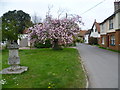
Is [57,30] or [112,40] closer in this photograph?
[57,30]

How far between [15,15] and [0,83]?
144 feet

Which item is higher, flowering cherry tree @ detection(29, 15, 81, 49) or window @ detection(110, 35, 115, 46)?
flowering cherry tree @ detection(29, 15, 81, 49)

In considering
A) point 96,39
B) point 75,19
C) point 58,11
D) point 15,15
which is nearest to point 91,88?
point 75,19

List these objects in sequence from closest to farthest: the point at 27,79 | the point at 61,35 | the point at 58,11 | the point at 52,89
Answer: the point at 52,89 → the point at 27,79 → the point at 61,35 → the point at 58,11

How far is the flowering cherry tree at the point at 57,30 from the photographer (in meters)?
17.9

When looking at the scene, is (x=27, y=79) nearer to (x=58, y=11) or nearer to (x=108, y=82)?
(x=108, y=82)

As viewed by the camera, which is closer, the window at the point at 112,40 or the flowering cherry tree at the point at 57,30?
the flowering cherry tree at the point at 57,30

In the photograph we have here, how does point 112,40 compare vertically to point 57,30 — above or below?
below

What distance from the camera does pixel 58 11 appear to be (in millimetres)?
22078

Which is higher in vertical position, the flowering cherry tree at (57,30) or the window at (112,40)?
the flowering cherry tree at (57,30)

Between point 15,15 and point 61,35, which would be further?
point 15,15

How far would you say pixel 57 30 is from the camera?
1773 cm

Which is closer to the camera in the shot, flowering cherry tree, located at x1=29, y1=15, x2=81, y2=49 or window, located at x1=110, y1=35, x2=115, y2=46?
flowering cherry tree, located at x1=29, y1=15, x2=81, y2=49

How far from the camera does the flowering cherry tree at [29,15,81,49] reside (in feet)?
58.7
